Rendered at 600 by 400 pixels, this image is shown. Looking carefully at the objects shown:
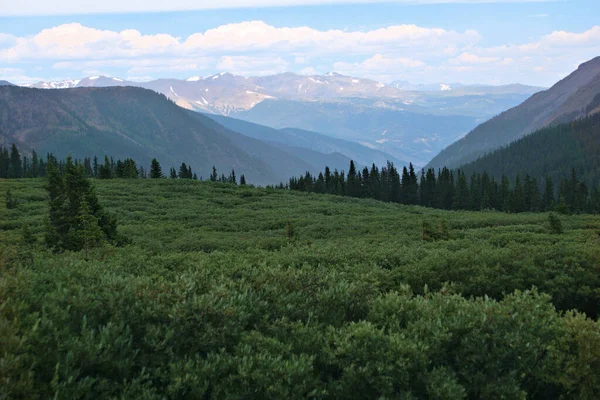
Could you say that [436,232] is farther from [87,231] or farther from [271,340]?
[271,340]

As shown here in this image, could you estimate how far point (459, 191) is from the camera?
402ft

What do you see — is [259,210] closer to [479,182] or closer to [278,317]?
[278,317]

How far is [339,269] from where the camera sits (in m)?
15.3

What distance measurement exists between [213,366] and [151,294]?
8.22ft

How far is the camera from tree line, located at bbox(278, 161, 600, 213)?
376 feet

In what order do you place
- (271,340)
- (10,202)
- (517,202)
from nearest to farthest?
(271,340)
(10,202)
(517,202)

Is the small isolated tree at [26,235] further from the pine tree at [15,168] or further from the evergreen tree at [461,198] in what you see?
the pine tree at [15,168]

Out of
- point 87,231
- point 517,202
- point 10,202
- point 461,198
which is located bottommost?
point 517,202

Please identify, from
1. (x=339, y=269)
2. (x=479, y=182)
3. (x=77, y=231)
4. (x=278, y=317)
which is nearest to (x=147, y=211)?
(x=77, y=231)

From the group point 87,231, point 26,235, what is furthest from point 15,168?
point 87,231

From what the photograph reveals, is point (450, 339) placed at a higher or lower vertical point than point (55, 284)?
lower

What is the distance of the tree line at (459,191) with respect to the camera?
11469 cm

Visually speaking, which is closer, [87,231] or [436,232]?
[87,231]

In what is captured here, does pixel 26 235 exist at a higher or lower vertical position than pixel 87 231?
lower
